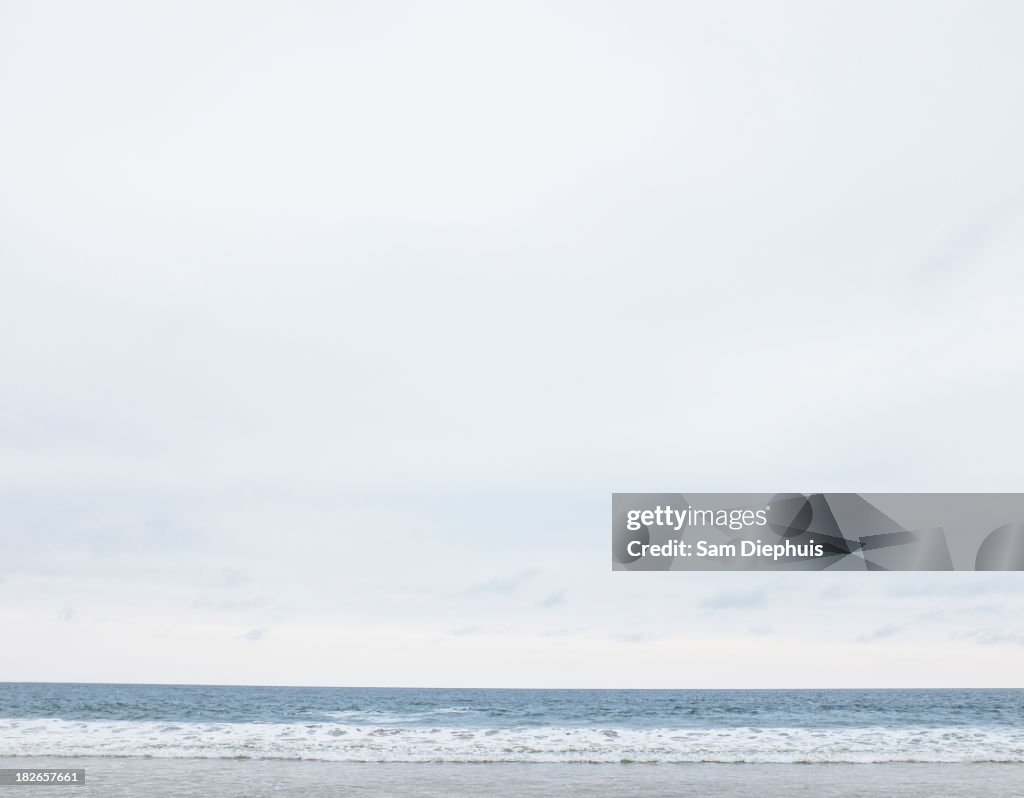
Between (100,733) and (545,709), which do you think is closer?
(100,733)

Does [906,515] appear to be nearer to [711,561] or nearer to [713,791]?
[711,561]

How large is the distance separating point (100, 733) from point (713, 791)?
80.9ft

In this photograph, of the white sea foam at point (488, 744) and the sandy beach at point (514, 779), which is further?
the white sea foam at point (488, 744)

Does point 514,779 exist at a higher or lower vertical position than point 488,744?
higher

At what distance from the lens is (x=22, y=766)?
974 inches

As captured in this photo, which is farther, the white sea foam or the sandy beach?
the white sea foam

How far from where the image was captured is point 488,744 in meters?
32.0

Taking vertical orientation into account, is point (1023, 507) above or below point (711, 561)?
above

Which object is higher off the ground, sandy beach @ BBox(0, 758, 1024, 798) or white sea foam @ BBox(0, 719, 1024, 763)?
sandy beach @ BBox(0, 758, 1024, 798)

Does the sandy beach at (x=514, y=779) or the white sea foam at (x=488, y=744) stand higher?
the sandy beach at (x=514, y=779)

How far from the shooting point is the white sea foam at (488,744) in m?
27.8

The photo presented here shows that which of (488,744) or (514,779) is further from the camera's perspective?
(488,744)

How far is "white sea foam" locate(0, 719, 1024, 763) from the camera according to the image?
27844 millimetres

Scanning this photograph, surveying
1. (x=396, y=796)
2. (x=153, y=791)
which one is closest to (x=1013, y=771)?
(x=396, y=796)
